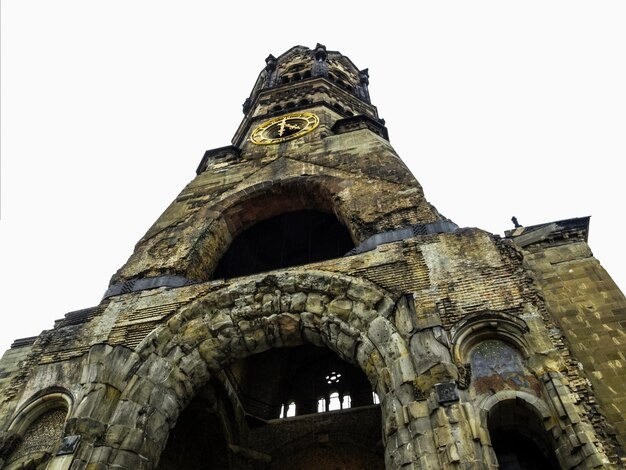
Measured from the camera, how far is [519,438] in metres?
5.32

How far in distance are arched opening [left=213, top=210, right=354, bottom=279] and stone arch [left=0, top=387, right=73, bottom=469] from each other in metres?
5.53

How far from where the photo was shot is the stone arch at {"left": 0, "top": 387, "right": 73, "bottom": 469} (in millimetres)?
6312

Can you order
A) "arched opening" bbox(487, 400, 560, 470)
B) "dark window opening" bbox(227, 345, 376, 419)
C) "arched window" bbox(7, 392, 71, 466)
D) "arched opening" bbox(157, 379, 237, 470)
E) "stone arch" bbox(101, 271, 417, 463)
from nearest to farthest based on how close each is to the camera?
1. "arched opening" bbox(487, 400, 560, 470)
2. "stone arch" bbox(101, 271, 417, 463)
3. "arched window" bbox(7, 392, 71, 466)
4. "arched opening" bbox(157, 379, 237, 470)
5. "dark window opening" bbox(227, 345, 376, 419)

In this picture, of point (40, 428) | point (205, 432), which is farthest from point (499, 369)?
point (205, 432)

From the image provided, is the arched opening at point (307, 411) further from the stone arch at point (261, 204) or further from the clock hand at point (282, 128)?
the clock hand at point (282, 128)

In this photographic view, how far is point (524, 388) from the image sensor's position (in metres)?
5.22

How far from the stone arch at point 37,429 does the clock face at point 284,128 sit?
28.4 ft

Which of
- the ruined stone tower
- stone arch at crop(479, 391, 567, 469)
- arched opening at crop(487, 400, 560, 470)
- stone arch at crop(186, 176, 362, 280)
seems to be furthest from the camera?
stone arch at crop(186, 176, 362, 280)

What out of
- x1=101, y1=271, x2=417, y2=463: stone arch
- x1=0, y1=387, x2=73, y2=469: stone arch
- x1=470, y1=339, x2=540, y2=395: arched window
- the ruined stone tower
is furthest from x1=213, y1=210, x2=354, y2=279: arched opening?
x1=470, y1=339, x2=540, y2=395: arched window

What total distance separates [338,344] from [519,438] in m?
2.51

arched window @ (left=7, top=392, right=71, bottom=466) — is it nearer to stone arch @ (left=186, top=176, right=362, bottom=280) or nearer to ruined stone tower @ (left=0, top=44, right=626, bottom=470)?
ruined stone tower @ (left=0, top=44, right=626, bottom=470)

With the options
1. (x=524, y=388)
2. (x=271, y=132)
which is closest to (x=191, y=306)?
(x=524, y=388)

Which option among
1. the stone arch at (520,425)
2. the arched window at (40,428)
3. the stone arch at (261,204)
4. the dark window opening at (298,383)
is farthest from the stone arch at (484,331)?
the dark window opening at (298,383)

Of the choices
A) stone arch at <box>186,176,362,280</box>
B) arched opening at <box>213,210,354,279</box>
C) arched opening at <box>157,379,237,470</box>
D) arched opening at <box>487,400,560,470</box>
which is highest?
arched opening at <box>213,210,354,279</box>
